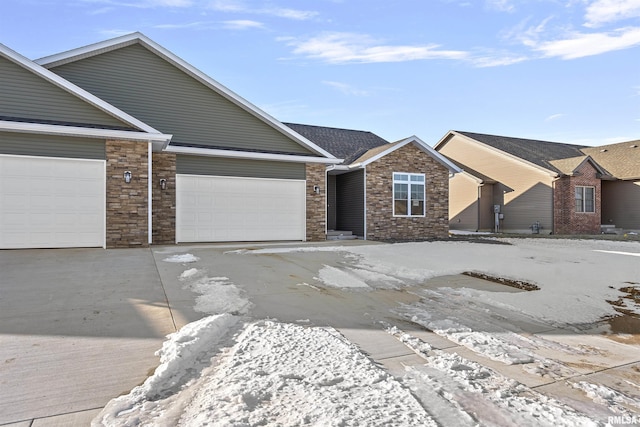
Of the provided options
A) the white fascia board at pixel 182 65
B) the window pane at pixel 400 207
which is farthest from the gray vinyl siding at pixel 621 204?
the white fascia board at pixel 182 65

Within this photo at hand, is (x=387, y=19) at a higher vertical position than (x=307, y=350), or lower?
higher

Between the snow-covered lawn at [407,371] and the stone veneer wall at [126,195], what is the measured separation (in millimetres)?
5737

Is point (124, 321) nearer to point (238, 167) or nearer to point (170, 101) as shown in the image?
point (238, 167)

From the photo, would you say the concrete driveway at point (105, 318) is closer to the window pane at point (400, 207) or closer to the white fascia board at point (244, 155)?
the white fascia board at point (244, 155)

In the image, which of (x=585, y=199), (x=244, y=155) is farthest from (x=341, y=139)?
(x=585, y=199)

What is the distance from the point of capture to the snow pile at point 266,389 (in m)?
1.87

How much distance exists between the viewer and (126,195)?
939cm

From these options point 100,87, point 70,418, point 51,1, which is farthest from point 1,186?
point 70,418

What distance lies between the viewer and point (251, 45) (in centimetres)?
1085

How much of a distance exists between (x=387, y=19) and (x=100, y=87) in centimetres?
877

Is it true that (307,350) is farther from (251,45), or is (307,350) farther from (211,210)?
(251,45)

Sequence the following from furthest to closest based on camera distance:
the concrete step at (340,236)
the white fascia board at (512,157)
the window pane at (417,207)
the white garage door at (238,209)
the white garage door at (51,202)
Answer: the white fascia board at (512,157) < the window pane at (417,207) < the concrete step at (340,236) < the white garage door at (238,209) < the white garage door at (51,202)

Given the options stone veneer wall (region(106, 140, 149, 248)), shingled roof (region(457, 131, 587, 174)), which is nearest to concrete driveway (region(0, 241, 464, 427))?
stone veneer wall (region(106, 140, 149, 248))

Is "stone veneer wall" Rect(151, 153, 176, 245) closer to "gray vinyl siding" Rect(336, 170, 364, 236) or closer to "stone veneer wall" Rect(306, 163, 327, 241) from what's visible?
"stone veneer wall" Rect(306, 163, 327, 241)
